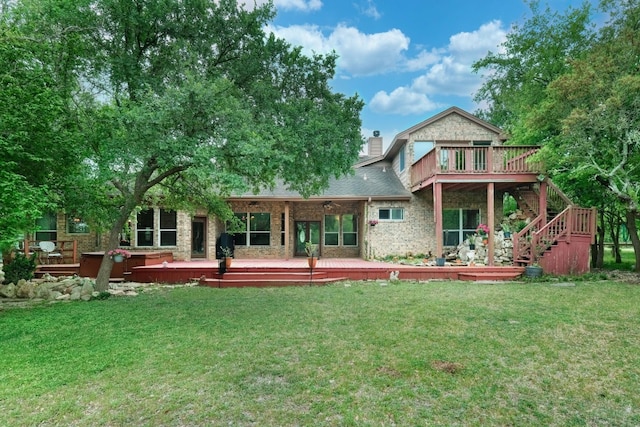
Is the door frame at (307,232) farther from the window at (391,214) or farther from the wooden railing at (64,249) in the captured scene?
the wooden railing at (64,249)

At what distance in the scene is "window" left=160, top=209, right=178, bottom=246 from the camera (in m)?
13.9

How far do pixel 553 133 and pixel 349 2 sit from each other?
418 inches

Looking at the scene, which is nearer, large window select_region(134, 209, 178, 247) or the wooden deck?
the wooden deck

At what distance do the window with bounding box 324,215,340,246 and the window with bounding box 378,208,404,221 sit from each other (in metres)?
2.18

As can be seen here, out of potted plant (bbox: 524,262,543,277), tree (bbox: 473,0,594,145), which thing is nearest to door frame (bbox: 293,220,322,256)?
potted plant (bbox: 524,262,543,277)

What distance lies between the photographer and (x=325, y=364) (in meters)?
3.87

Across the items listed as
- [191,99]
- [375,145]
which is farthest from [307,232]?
[191,99]

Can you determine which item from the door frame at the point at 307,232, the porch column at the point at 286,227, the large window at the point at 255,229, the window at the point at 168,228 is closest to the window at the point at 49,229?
the window at the point at 168,228

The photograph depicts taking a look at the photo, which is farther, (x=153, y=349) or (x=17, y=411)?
(x=153, y=349)

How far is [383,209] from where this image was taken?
556 inches

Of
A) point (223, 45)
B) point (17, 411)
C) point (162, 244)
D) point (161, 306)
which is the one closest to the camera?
point (17, 411)

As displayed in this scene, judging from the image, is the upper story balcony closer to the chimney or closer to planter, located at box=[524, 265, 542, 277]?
planter, located at box=[524, 265, 542, 277]

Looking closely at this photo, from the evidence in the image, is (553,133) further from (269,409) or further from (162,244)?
(162,244)

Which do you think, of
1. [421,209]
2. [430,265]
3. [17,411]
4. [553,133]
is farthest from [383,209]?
[17,411]
